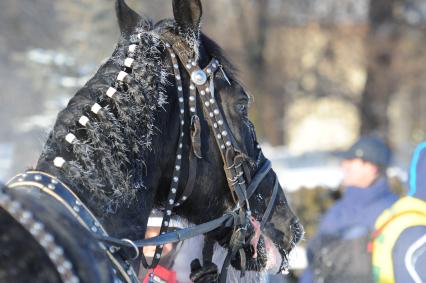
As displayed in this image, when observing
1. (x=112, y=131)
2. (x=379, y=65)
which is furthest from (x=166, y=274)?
(x=379, y=65)

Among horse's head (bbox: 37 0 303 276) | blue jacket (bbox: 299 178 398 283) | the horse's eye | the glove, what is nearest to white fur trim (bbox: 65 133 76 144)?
horse's head (bbox: 37 0 303 276)

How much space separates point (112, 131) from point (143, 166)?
18 centimetres

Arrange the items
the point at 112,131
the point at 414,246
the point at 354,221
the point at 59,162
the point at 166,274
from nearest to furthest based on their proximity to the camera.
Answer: the point at 59,162
the point at 112,131
the point at 166,274
the point at 414,246
the point at 354,221

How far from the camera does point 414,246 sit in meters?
3.75

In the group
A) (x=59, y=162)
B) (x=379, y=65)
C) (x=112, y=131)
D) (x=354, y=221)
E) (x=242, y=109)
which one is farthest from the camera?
(x=379, y=65)

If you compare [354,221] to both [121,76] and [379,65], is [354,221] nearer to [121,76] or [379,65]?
[121,76]

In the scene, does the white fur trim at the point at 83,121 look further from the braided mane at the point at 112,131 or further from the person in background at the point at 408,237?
the person in background at the point at 408,237

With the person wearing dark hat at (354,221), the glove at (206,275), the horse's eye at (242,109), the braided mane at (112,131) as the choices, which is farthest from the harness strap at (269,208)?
the person wearing dark hat at (354,221)

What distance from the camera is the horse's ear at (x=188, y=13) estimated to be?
9.07 feet

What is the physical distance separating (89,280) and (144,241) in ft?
1.67

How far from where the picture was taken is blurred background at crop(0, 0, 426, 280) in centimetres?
877

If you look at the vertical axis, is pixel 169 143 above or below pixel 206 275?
above

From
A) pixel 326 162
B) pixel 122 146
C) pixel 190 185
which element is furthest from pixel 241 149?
pixel 326 162

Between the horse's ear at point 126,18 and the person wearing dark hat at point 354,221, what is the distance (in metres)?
2.97
